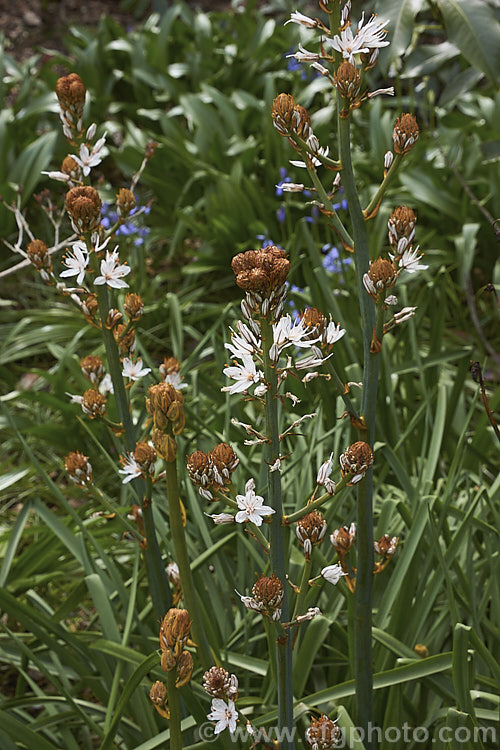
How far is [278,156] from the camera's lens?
13.0 feet

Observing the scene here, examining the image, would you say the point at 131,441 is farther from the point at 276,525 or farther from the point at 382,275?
the point at 382,275

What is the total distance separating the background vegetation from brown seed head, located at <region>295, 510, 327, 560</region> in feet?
0.96

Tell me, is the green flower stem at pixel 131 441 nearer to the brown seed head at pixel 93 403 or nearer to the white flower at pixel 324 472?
the brown seed head at pixel 93 403

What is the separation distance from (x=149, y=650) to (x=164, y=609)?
0.27m

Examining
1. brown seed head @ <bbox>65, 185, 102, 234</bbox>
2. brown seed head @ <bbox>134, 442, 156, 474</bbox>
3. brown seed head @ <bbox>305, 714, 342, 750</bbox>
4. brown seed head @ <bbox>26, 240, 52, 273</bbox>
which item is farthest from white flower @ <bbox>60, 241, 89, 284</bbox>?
brown seed head @ <bbox>305, 714, 342, 750</bbox>

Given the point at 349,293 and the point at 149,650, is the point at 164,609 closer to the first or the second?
the point at 149,650

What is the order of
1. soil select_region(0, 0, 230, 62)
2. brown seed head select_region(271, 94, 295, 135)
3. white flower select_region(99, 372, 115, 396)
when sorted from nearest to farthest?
1. brown seed head select_region(271, 94, 295, 135)
2. white flower select_region(99, 372, 115, 396)
3. soil select_region(0, 0, 230, 62)

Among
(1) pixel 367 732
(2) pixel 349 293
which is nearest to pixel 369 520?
(1) pixel 367 732

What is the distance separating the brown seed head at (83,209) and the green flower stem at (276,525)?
43 cm

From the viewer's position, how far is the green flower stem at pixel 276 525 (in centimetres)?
97

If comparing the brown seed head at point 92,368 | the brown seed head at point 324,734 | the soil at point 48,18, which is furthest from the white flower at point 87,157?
the soil at point 48,18

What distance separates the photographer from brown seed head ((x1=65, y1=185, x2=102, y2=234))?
4.00 ft

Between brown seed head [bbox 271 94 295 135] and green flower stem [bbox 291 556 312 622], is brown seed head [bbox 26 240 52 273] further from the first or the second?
green flower stem [bbox 291 556 312 622]

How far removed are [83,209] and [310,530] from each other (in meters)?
0.62
